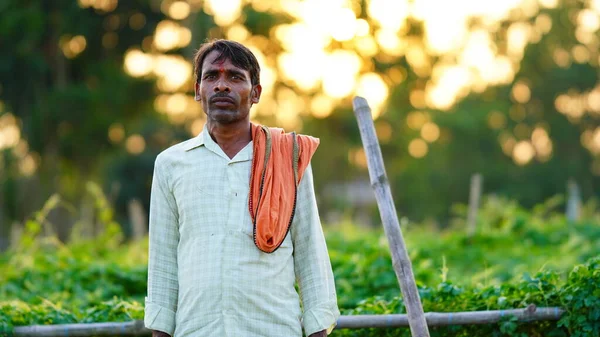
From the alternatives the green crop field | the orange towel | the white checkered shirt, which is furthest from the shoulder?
the green crop field

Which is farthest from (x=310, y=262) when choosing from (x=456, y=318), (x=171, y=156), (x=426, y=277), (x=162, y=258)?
(x=426, y=277)

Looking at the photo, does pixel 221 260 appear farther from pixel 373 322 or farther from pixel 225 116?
pixel 373 322

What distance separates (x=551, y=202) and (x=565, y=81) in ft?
91.8

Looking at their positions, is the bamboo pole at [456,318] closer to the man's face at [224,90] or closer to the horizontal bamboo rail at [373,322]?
the horizontal bamboo rail at [373,322]

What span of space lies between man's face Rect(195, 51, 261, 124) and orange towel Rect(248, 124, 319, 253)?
0.13 m

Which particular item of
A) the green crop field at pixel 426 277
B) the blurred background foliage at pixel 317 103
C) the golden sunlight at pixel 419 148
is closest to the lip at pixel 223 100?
the green crop field at pixel 426 277

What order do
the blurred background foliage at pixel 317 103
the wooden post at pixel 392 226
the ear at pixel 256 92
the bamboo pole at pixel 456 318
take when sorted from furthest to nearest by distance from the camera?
the blurred background foliage at pixel 317 103, the bamboo pole at pixel 456 318, the wooden post at pixel 392 226, the ear at pixel 256 92

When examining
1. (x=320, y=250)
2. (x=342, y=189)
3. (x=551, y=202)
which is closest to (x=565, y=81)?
(x=342, y=189)

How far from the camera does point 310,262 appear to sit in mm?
3330

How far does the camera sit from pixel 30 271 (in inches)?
292

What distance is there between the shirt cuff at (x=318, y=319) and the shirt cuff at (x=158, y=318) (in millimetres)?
492

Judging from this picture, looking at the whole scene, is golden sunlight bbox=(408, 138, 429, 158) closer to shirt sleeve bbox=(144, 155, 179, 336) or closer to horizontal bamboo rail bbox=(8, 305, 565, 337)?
horizontal bamboo rail bbox=(8, 305, 565, 337)

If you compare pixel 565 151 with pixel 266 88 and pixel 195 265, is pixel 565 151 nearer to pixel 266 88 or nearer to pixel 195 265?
pixel 266 88

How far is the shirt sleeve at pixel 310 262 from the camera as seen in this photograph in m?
3.30
